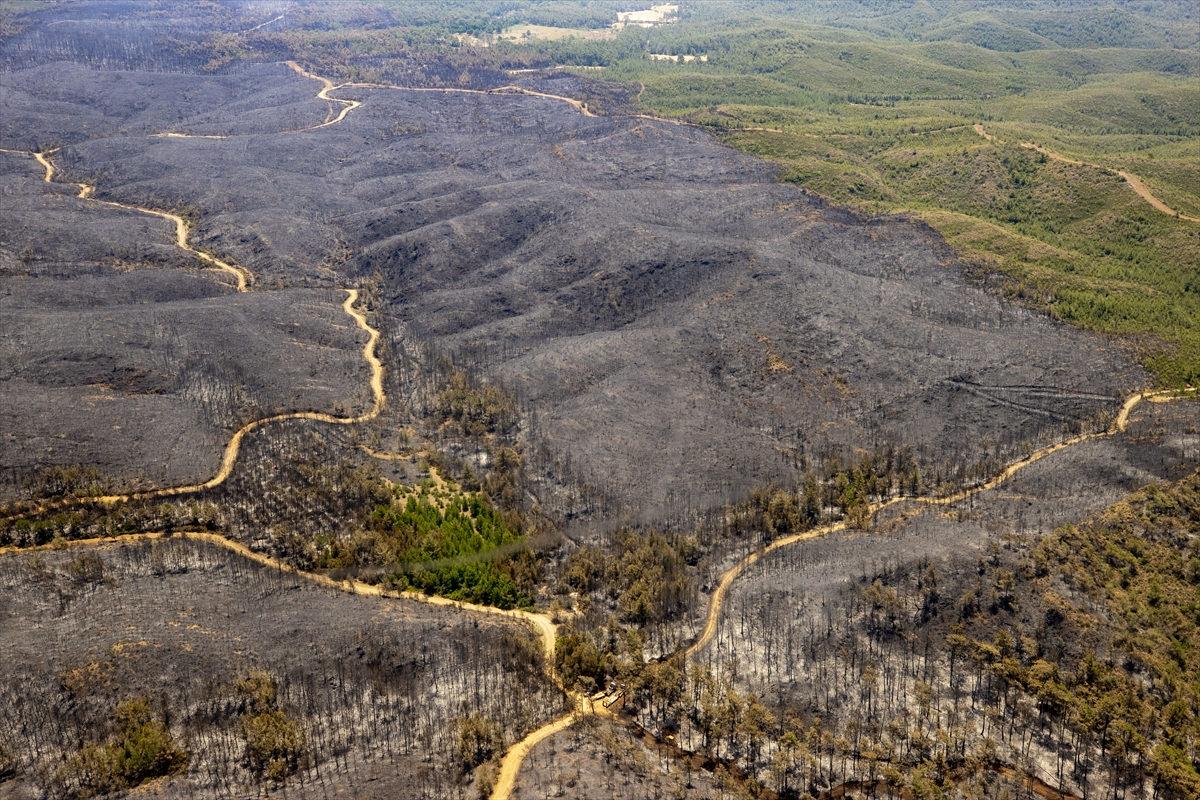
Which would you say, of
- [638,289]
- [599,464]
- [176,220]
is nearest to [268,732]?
[599,464]

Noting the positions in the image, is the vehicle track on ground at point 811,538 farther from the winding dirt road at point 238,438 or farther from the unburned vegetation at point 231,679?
the winding dirt road at point 238,438

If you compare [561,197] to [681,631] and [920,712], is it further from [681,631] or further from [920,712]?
[920,712]

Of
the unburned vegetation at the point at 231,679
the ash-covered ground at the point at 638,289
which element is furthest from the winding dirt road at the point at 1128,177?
the unburned vegetation at the point at 231,679

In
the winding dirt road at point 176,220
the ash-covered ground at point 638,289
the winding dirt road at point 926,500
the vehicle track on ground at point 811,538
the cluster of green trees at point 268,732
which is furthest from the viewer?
the winding dirt road at point 176,220

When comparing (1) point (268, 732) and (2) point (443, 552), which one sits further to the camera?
(2) point (443, 552)

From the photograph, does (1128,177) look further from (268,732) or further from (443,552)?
(268,732)

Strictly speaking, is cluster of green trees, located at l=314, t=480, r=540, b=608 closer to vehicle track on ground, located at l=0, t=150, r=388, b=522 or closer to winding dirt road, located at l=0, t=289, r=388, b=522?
winding dirt road, located at l=0, t=289, r=388, b=522

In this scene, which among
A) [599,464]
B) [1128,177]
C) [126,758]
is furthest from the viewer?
[1128,177]

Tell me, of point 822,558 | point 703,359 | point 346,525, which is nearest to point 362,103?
point 703,359
